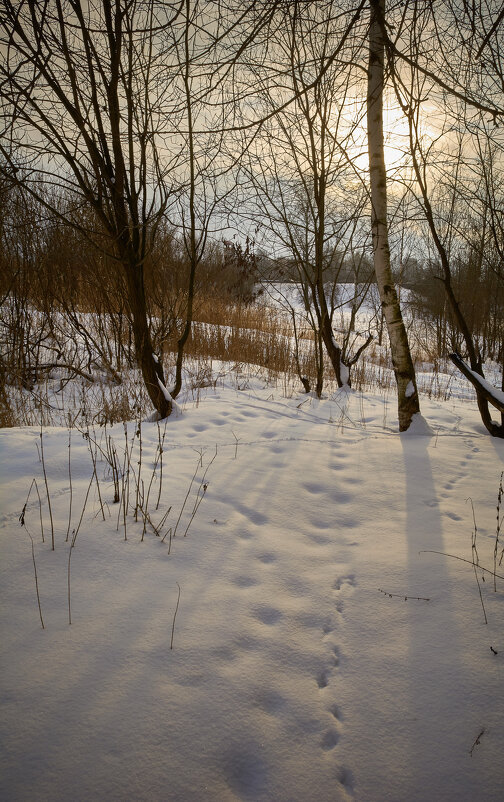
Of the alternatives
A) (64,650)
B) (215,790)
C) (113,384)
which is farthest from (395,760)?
(113,384)

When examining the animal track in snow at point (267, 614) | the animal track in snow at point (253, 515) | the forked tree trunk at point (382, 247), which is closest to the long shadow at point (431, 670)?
the animal track in snow at point (267, 614)

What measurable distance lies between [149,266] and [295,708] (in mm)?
6569

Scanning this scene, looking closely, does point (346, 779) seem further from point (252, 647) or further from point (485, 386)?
point (485, 386)

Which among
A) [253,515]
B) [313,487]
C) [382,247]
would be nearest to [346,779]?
[253,515]

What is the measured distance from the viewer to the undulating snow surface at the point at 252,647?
0.87 meters

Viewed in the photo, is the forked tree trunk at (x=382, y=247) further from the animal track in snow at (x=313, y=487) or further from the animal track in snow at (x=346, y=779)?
the animal track in snow at (x=346, y=779)

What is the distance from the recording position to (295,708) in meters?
1.02

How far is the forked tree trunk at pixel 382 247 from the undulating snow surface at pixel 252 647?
1.35 m

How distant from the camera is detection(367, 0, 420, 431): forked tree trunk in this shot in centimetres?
309

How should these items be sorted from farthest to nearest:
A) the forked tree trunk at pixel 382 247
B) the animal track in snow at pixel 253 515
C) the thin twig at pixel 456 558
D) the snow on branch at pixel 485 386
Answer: the forked tree trunk at pixel 382 247 < the snow on branch at pixel 485 386 < the animal track in snow at pixel 253 515 < the thin twig at pixel 456 558

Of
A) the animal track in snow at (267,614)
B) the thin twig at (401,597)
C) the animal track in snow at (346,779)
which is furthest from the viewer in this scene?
the thin twig at (401,597)

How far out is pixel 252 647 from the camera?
1190 millimetres

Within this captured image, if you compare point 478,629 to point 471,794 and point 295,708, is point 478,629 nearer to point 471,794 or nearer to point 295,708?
point 471,794

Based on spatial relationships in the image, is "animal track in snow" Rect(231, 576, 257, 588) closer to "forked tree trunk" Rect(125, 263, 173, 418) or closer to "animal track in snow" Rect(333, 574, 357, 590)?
"animal track in snow" Rect(333, 574, 357, 590)
